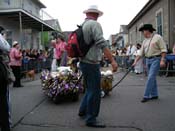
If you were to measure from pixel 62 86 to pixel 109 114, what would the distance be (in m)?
1.63

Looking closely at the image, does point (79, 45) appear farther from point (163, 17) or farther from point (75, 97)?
point (163, 17)

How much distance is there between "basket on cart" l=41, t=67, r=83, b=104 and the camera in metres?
7.63

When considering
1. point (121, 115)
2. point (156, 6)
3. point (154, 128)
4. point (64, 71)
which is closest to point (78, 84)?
point (64, 71)

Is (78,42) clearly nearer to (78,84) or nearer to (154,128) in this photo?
(154,128)

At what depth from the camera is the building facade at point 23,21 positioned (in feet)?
65.7

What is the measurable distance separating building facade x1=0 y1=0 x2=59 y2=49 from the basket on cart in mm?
10715

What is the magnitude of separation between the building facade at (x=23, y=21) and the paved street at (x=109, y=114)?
36.8 feet

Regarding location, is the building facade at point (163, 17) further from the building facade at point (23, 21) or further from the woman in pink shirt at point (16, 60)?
the woman in pink shirt at point (16, 60)

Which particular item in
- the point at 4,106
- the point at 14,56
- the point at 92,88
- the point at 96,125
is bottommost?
the point at 96,125

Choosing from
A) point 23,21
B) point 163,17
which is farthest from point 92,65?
point 23,21

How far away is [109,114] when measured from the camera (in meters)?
6.46

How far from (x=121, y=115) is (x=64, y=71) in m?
2.35

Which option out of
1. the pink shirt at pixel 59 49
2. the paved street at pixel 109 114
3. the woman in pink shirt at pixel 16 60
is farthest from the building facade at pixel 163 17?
the paved street at pixel 109 114

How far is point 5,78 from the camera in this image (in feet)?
15.7
